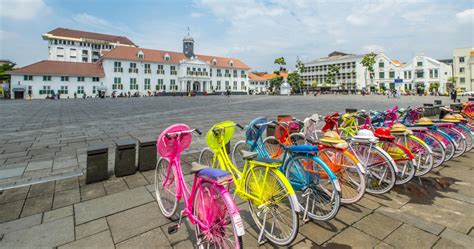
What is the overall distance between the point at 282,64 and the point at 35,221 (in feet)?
277

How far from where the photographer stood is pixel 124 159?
4703 millimetres

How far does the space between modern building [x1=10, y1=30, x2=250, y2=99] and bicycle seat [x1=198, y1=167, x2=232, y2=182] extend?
2228 inches

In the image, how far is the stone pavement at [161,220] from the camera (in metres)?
2.66

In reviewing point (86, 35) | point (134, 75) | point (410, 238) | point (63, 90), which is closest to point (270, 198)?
point (410, 238)

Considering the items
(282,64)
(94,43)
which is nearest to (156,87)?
(94,43)

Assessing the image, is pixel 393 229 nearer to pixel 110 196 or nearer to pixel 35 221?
pixel 110 196

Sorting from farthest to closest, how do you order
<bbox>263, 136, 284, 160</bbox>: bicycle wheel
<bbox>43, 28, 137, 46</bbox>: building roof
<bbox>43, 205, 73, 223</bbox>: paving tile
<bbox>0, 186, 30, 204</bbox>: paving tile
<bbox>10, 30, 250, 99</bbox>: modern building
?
<bbox>43, 28, 137, 46</bbox>: building roof
<bbox>10, 30, 250, 99</bbox>: modern building
<bbox>263, 136, 284, 160</bbox>: bicycle wheel
<bbox>0, 186, 30, 204</bbox>: paving tile
<bbox>43, 205, 73, 223</bbox>: paving tile

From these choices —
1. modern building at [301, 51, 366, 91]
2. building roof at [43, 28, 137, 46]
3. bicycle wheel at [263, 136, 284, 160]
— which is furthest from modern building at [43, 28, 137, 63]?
bicycle wheel at [263, 136, 284, 160]

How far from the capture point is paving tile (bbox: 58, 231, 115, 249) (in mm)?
2630

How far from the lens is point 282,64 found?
82.9 m

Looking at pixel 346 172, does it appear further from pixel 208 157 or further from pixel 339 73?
pixel 339 73

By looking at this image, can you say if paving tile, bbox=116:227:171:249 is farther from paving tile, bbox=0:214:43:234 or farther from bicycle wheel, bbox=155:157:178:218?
paving tile, bbox=0:214:43:234

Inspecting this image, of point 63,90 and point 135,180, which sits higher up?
point 63,90

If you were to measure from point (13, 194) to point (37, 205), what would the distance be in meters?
0.76
